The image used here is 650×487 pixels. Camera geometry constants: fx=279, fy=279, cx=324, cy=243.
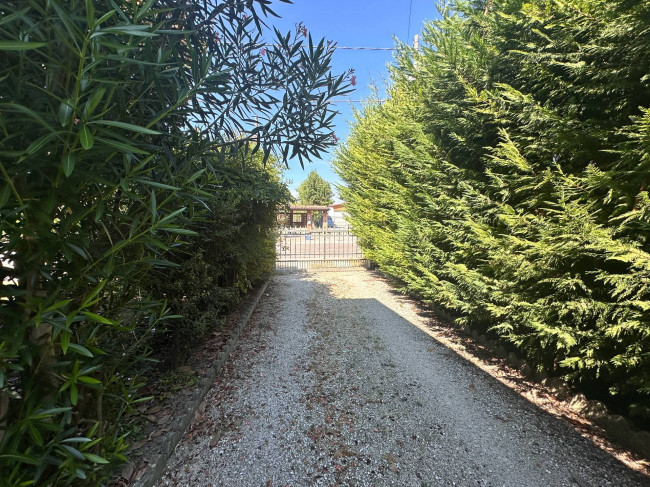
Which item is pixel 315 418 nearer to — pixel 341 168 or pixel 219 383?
pixel 219 383

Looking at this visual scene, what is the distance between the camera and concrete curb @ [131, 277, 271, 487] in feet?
5.66

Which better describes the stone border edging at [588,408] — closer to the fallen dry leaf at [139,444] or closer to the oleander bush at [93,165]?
the oleander bush at [93,165]

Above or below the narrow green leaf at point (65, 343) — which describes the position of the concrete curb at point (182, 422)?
below

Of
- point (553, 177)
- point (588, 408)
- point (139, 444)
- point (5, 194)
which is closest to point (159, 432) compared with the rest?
point (139, 444)

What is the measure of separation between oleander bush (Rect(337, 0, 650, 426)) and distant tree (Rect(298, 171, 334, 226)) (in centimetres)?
3660

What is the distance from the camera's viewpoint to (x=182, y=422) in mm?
2172

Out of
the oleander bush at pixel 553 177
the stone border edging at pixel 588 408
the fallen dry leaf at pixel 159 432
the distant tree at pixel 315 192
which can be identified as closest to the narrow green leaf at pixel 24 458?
the fallen dry leaf at pixel 159 432

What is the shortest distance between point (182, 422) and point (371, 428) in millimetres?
1500

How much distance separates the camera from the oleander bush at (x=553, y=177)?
1895 millimetres

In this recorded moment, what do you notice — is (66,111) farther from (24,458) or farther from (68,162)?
(24,458)

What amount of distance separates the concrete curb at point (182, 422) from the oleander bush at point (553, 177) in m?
2.98

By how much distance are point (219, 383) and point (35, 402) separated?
200 cm

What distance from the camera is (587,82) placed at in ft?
7.09

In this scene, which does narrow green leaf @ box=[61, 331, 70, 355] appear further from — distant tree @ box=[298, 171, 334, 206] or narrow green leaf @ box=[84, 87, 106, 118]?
distant tree @ box=[298, 171, 334, 206]
